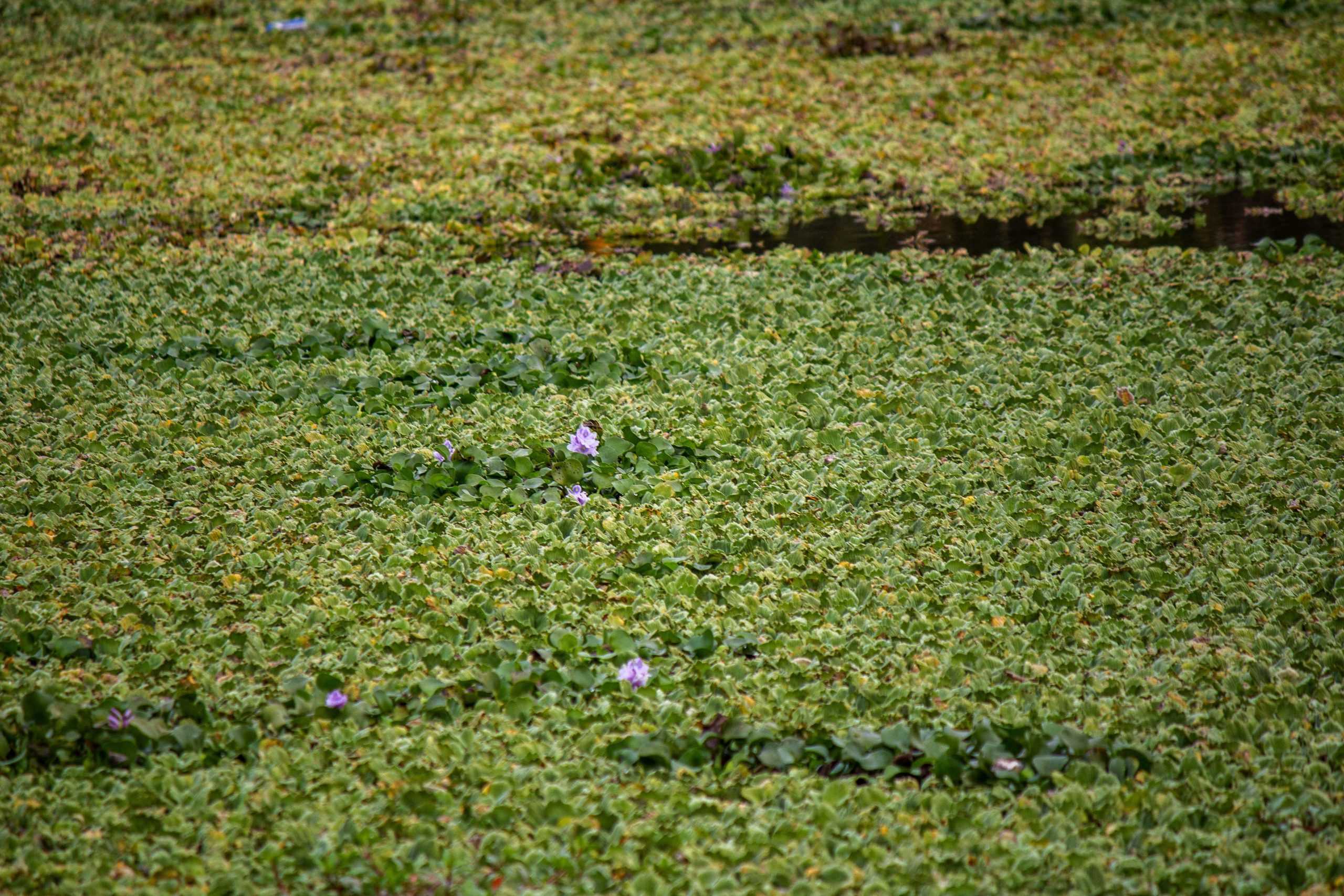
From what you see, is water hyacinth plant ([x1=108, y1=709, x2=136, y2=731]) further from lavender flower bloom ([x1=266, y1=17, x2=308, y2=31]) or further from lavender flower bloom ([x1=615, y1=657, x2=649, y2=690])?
lavender flower bloom ([x1=266, y1=17, x2=308, y2=31])

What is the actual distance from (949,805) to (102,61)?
6.92 m

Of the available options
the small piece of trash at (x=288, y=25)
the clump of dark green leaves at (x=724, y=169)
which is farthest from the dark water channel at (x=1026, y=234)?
the small piece of trash at (x=288, y=25)

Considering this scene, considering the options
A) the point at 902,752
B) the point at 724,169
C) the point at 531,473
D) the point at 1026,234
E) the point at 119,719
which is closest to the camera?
the point at 902,752

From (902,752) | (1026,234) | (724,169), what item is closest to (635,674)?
(902,752)

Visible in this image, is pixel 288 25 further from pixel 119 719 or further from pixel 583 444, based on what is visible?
pixel 119 719

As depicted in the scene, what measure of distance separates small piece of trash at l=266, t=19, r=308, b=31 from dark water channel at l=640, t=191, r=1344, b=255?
4.27 meters

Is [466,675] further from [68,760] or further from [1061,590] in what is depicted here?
[1061,590]

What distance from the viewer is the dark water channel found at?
4.27 meters

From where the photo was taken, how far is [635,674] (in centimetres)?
218

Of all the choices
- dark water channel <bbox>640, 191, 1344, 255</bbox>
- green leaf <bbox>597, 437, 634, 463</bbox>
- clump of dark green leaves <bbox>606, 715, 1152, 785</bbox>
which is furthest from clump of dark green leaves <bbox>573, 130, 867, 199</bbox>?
clump of dark green leaves <bbox>606, 715, 1152, 785</bbox>

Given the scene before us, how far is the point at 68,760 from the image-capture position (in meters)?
2.03

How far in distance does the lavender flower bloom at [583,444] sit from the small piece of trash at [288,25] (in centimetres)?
567

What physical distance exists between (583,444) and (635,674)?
89 cm

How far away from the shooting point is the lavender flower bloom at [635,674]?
217cm
